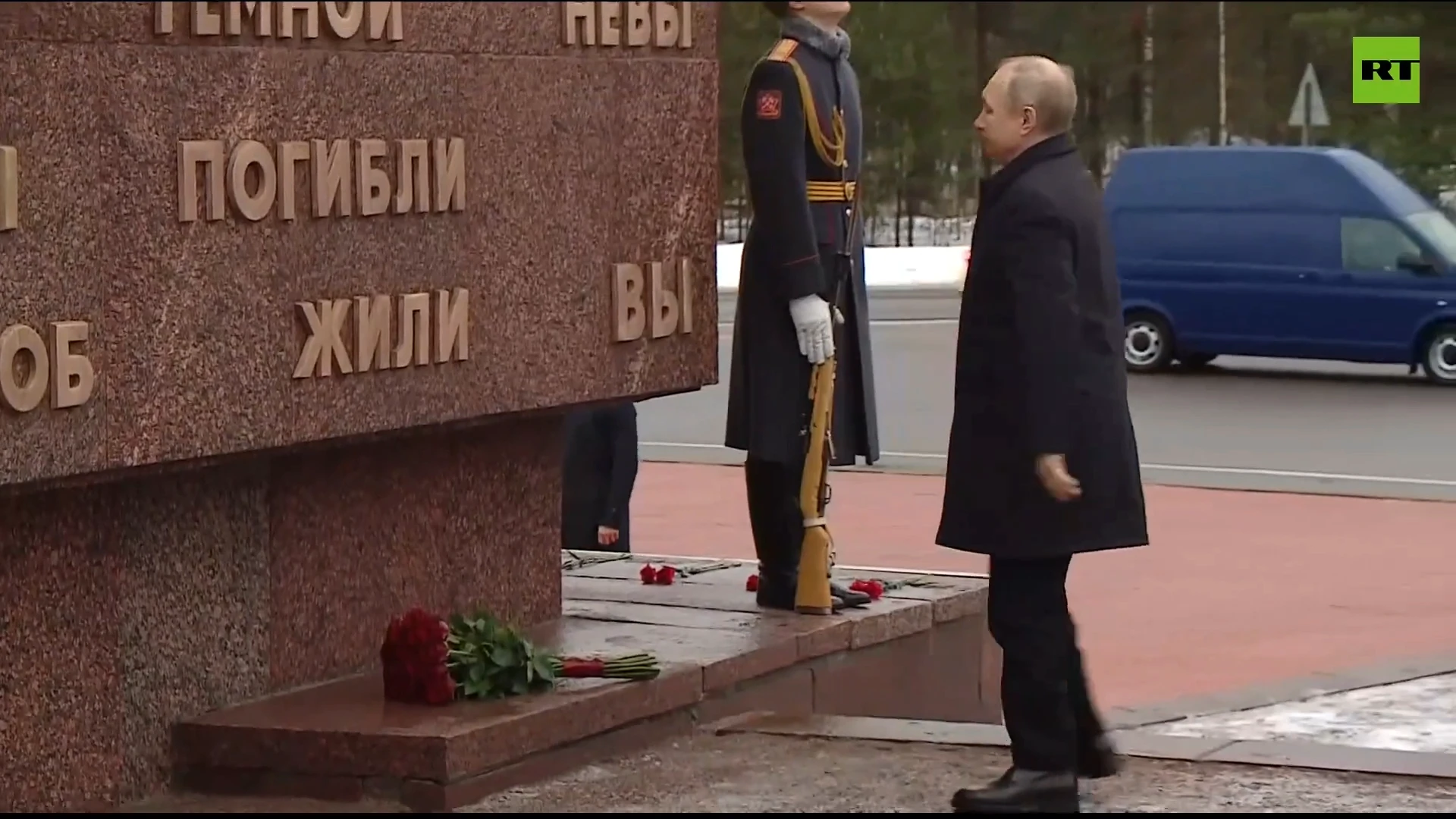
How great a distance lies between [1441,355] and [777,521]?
12.1m

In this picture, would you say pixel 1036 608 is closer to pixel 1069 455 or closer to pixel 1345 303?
pixel 1069 455

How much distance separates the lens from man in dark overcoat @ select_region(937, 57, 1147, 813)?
17.6 ft

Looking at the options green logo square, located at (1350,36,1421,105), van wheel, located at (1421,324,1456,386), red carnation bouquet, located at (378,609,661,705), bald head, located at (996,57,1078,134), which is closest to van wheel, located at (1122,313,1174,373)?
van wheel, located at (1421,324,1456,386)

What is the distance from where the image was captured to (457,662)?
5.87 m

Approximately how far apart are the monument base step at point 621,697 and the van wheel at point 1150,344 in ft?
39.1

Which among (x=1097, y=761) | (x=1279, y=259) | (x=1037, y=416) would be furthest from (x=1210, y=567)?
(x=1279, y=259)

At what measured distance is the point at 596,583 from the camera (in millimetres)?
7797

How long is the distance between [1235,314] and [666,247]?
42.4ft

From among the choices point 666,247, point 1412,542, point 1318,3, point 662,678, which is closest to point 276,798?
point 662,678

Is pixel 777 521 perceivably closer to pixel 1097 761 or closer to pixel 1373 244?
pixel 1097 761

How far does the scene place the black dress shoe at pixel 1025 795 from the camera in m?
5.42

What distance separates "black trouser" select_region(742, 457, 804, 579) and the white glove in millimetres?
397

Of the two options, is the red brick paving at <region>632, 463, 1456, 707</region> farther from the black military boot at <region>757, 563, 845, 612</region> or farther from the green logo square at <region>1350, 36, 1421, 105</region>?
the green logo square at <region>1350, 36, 1421, 105</region>

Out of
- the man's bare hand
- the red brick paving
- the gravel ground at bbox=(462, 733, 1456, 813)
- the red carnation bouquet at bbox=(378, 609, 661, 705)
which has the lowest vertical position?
the red brick paving
